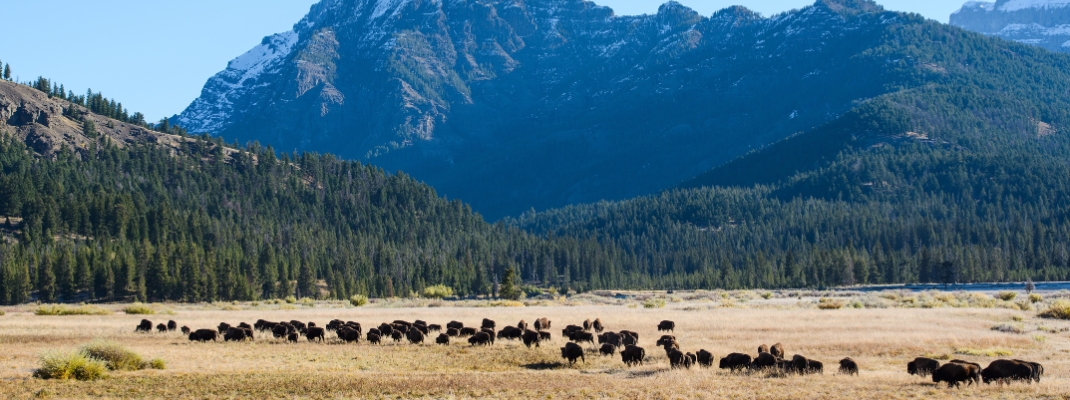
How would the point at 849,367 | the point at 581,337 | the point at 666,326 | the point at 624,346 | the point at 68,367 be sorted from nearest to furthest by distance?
the point at 68,367
the point at 849,367
the point at 624,346
the point at 581,337
the point at 666,326

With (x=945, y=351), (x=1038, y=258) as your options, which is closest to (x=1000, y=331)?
(x=945, y=351)

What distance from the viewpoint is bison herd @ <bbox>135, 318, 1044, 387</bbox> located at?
32.7m

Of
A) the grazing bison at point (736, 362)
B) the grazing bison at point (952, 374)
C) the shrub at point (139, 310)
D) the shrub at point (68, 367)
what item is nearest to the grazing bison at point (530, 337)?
the grazing bison at point (736, 362)

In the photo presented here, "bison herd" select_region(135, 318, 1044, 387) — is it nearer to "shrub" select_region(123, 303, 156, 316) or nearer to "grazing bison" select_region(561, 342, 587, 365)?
"grazing bison" select_region(561, 342, 587, 365)

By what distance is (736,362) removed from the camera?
37.4 m

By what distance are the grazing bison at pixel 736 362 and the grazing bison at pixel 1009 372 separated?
8.46 m

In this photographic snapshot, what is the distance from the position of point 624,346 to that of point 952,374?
1684 cm

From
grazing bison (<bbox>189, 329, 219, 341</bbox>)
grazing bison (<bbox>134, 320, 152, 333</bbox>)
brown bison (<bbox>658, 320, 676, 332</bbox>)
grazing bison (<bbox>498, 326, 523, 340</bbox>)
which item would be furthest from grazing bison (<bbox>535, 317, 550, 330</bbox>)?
grazing bison (<bbox>134, 320, 152, 333</bbox>)

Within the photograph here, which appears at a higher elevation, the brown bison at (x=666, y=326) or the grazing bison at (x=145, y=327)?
the grazing bison at (x=145, y=327)

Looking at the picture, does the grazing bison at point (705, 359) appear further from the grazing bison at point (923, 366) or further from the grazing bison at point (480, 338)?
the grazing bison at point (480, 338)

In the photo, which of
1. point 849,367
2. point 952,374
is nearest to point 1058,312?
point 849,367

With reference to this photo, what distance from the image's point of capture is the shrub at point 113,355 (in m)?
37.6

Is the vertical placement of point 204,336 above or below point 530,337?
above

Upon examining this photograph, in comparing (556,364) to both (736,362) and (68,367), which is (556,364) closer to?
(736,362)
